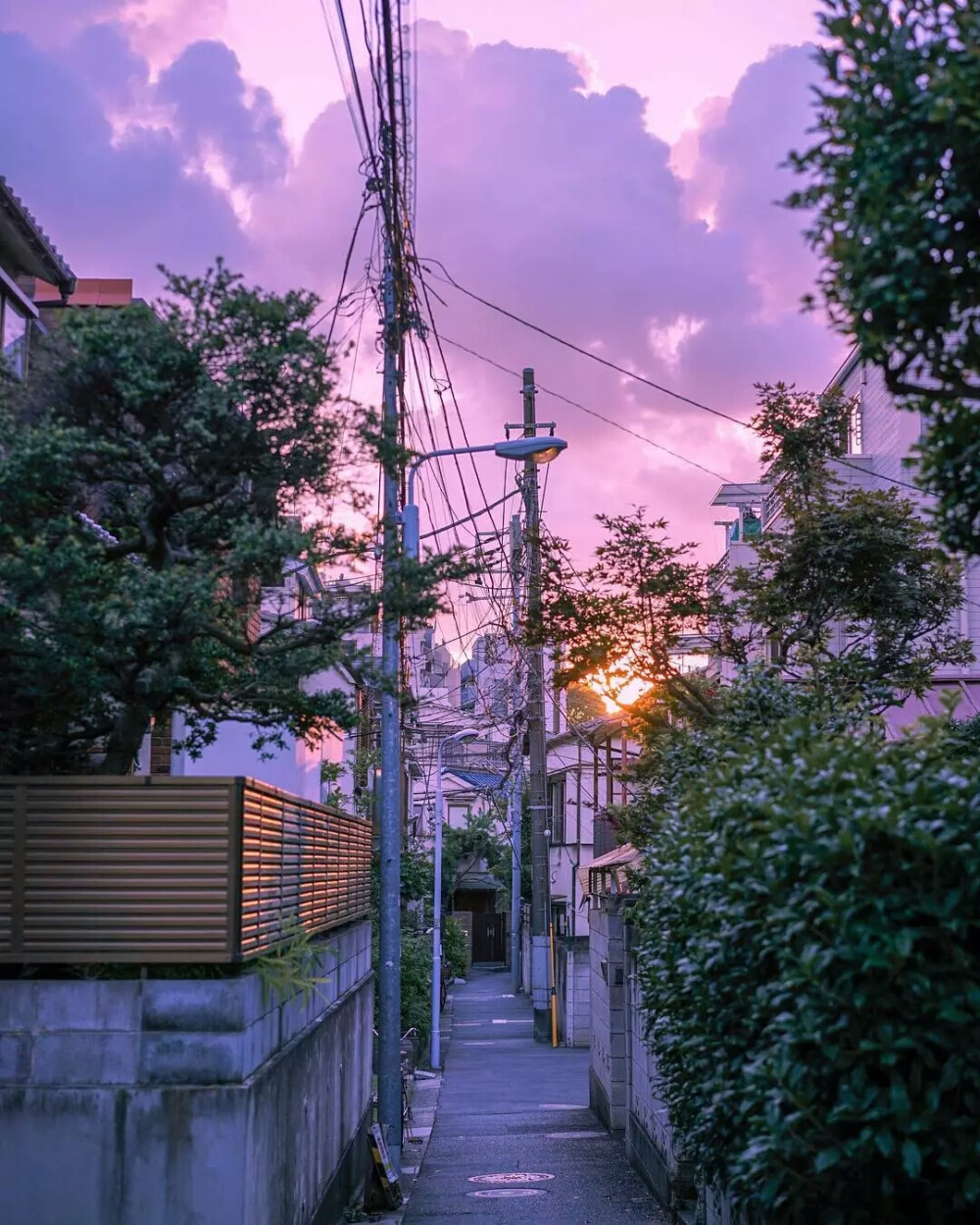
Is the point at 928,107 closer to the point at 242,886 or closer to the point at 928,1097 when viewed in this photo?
the point at 928,1097

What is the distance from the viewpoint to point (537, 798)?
35781 millimetres

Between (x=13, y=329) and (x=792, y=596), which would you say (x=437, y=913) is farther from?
(x=13, y=329)

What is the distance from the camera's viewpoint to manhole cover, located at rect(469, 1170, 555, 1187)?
18.1m

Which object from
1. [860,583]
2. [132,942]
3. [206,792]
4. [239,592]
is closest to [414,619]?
[239,592]

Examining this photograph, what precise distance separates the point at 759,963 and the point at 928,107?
12.5ft

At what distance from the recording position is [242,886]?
9430mm

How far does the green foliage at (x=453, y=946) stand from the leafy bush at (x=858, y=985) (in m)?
42.9

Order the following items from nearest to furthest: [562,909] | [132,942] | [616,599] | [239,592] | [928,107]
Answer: [928,107], [132,942], [239,592], [616,599], [562,909]

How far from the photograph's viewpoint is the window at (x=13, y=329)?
14.1 m

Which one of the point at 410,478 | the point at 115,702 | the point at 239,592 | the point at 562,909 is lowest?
the point at 562,909

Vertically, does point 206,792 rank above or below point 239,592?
below

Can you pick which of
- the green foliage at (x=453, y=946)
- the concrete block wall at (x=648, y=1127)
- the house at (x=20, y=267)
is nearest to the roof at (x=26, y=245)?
the house at (x=20, y=267)

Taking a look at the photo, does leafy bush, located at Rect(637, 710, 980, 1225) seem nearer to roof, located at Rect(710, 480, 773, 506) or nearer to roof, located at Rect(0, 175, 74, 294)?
roof, located at Rect(0, 175, 74, 294)

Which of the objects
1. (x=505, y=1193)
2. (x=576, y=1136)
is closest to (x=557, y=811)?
(x=576, y=1136)
